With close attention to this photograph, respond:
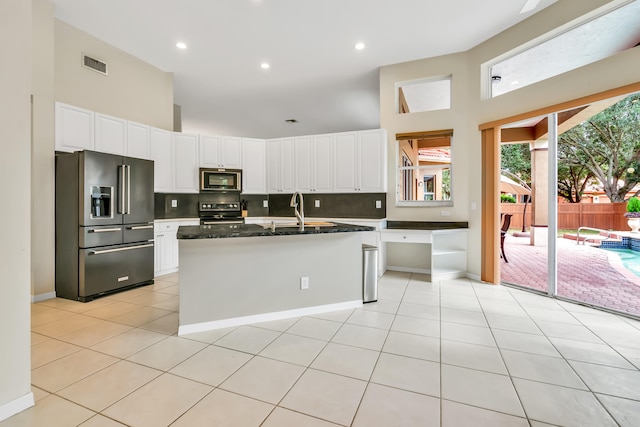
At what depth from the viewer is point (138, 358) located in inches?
86.1

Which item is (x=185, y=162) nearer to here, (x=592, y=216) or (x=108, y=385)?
(x=108, y=385)

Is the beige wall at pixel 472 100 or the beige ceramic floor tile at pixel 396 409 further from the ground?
the beige wall at pixel 472 100

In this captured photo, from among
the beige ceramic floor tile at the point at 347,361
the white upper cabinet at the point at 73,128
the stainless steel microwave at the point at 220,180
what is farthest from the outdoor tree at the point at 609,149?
the white upper cabinet at the point at 73,128

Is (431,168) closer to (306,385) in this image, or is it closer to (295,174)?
(295,174)

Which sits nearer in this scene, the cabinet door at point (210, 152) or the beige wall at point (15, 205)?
the beige wall at point (15, 205)

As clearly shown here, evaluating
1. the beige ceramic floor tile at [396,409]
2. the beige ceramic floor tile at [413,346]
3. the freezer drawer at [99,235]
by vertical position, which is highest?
the freezer drawer at [99,235]

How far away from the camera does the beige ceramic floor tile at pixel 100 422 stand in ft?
4.98

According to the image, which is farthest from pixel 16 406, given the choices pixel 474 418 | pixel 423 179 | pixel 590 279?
pixel 590 279

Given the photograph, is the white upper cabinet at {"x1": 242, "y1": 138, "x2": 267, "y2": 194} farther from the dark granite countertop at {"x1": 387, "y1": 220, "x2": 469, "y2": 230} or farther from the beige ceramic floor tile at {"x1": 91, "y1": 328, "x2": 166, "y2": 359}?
the beige ceramic floor tile at {"x1": 91, "y1": 328, "x2": 166, "y2": 359}

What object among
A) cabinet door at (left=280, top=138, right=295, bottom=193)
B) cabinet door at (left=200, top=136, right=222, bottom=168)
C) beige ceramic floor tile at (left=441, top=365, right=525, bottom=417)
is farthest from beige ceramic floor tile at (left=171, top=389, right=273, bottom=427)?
cabinet door at (left=200, top=136, right=222, bottom=168)

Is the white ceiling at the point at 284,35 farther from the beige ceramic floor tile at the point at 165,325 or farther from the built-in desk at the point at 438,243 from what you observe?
the beige ceramic floor tile at the point at 165,325

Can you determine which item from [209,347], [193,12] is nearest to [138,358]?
[209,347]

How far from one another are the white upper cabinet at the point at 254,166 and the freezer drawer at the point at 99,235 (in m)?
2.43

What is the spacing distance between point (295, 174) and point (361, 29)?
8.72ft
